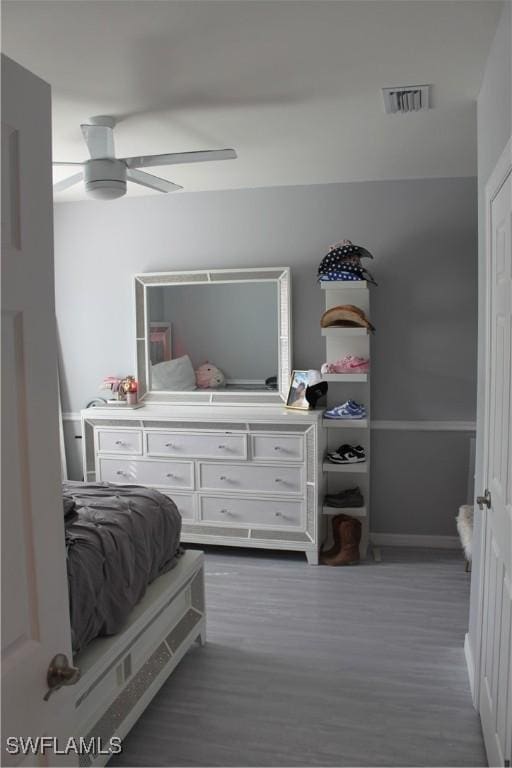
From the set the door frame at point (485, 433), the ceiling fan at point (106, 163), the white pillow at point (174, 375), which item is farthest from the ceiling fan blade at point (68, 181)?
the door frame at point (485, 433)

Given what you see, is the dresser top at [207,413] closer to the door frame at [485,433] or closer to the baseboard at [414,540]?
the baseboard at [414,540]

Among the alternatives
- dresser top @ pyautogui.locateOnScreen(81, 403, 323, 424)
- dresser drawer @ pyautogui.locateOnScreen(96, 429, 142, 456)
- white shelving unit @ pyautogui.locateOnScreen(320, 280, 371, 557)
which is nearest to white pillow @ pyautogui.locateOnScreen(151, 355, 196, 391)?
dresser top @ pyautogui.locateOnScreen(81, 403, 323, 424)

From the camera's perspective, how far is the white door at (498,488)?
5.93ft

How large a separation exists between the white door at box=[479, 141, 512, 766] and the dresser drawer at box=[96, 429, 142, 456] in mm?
2572

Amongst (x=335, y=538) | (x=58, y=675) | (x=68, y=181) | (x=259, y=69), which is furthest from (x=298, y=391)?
(x=58, y=675)

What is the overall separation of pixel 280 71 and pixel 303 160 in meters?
1.28

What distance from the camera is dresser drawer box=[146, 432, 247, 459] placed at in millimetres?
4031

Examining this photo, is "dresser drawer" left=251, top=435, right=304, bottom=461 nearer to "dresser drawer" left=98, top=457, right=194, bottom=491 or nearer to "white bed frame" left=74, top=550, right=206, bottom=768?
"dresser drawer" left=98, top=457, right=194, bottom=491

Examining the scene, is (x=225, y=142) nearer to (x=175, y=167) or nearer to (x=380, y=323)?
(x=175, y=167)

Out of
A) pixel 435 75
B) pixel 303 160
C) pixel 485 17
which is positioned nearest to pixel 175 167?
pixel 303 160

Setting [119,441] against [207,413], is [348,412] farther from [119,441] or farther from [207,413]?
[119,441]

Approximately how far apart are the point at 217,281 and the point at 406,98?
209 centimetres

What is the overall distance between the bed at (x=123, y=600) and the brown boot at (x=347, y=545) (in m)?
1.27

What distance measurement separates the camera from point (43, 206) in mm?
1152
